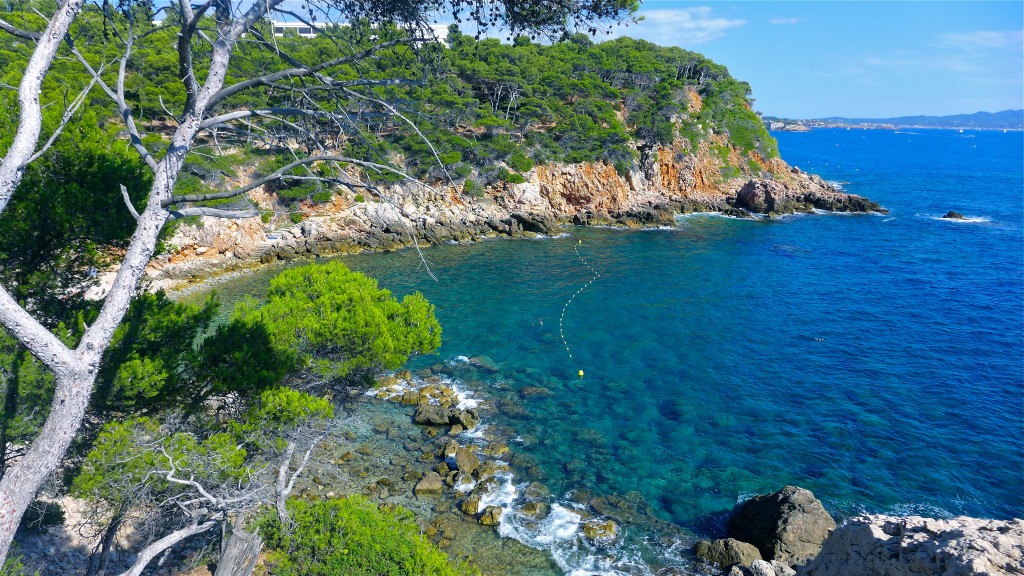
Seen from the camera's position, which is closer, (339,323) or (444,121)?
(339,323)

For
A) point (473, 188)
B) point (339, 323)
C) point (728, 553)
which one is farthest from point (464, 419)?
point (473, 188)

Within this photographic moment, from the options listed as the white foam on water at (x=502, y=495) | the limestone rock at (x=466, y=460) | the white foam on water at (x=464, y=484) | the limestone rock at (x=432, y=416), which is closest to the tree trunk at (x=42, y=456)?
the white foam on water at (x=502, y=495)

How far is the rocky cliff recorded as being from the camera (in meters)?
35.0

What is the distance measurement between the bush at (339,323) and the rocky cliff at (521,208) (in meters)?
11.7

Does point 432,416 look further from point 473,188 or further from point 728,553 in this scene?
point 473,188

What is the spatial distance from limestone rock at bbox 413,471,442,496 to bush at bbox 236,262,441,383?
4513 millimetres

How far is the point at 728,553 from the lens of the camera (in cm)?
1398

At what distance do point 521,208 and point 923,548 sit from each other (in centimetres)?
4297

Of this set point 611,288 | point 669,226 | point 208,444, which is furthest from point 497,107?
point 208,444

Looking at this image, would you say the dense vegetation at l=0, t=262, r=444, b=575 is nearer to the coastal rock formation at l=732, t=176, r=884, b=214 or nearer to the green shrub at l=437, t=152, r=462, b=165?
the green shrub at l=437, t=152, r=462, b=165

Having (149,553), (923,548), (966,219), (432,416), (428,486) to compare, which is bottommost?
(428,486)

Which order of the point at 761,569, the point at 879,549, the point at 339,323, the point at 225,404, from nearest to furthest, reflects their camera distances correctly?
the point at 879,549
the point at 225,404
the point at 339,323
the point at 761,569

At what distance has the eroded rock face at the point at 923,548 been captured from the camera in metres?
7.13

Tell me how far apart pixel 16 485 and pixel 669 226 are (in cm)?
4997
